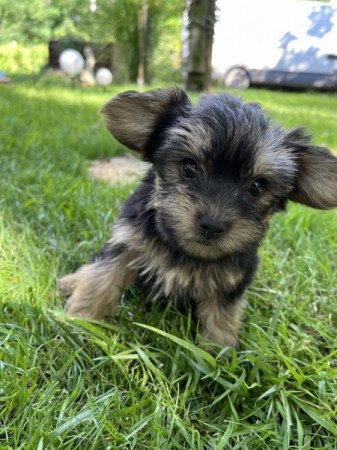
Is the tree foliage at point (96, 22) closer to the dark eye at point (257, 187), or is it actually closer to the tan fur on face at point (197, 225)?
the dark eye at point (257, 187)

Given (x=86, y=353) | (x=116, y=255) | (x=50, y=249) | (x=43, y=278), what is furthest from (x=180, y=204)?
(x=50, y=249)

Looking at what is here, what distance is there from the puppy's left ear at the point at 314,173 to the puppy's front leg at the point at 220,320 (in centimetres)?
61

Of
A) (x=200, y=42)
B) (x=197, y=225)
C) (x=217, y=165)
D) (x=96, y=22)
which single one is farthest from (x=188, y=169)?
(x=96, y=22)

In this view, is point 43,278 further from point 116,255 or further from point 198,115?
point 198,115

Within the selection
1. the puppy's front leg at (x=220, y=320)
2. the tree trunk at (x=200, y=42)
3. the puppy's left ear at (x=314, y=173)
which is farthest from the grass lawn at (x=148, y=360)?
the tree trunk at (x=200, y=42)

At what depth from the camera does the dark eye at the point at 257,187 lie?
6.65 feet

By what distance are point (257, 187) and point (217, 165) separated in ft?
0.76

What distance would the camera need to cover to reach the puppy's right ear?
2.08 meters

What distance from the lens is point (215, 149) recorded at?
6.25 ft

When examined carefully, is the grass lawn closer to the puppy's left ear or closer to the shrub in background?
the puppy's left ear

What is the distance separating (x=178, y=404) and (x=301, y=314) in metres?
0.93

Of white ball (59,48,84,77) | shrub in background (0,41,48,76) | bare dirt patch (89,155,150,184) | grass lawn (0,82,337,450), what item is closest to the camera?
grass lawn (0,82,337,450)

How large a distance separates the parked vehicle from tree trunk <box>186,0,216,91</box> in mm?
10514

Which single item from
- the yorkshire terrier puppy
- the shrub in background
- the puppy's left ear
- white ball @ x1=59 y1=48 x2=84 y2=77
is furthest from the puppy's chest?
the shrub in background
